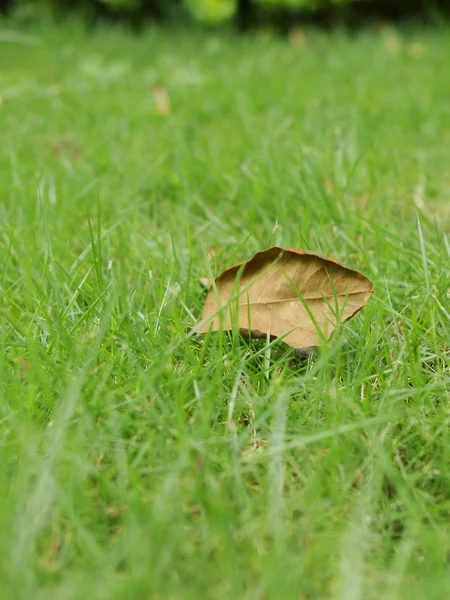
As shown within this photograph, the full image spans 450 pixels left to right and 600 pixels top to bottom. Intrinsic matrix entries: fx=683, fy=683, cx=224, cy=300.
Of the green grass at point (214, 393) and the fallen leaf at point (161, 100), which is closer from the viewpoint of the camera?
the green grass at point (214, 393)

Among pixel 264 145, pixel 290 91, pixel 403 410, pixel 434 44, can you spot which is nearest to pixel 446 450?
pixel 403 410

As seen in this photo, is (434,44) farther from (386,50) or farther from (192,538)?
(192,538)

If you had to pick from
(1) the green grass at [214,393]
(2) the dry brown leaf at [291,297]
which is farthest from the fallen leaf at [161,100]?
(2) the dry brown leaf at [291,297]

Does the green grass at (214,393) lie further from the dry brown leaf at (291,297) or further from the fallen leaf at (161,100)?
the fallen leaf at (161,100)

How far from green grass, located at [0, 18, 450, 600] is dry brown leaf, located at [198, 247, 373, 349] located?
4 cm

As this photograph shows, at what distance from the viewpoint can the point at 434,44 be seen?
15.2 feet

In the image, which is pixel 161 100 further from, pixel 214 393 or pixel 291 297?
pixel 214 393

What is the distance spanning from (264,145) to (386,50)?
2.59 m

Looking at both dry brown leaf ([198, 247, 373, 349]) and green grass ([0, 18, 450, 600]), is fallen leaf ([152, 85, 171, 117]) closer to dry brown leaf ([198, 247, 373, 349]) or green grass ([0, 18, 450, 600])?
green grass ([0, 18, 450, 600])

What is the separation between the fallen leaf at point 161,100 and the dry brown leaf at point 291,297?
5.78 feet

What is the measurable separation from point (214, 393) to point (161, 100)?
224cm

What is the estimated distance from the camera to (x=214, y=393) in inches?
44.4

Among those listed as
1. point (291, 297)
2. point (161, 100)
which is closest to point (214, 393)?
point (291, 297)

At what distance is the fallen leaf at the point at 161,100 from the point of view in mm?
2946
